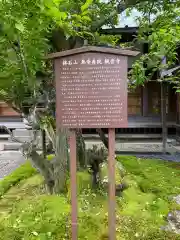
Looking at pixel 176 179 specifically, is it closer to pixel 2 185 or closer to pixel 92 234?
pixel 92 234

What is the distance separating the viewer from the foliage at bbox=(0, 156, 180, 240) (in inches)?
155

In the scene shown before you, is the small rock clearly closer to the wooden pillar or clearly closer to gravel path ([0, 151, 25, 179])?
gravel path ([0, 151, 25, 179])

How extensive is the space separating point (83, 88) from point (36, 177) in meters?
3.70

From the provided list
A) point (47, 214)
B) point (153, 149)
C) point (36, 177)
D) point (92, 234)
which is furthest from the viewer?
point (153, 149)

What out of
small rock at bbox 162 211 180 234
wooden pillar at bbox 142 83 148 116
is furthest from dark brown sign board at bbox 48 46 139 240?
wooden pillar at bbox 142 83 148 116

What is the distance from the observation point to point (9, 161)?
32.1 ft

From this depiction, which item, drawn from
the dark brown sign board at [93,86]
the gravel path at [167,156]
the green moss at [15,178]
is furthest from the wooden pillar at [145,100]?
the dark brown sign board at [93,86]

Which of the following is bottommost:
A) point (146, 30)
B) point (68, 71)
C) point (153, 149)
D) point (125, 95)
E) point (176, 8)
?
point (153, 149)

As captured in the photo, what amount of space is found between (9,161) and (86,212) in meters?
5.96

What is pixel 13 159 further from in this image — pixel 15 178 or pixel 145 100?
pixel 145 100

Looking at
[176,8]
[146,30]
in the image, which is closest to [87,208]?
[146,30]

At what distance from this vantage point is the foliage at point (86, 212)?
3.93 meters

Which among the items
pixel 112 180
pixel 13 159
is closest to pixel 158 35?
pixel 112 180

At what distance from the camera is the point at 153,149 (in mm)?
11133
